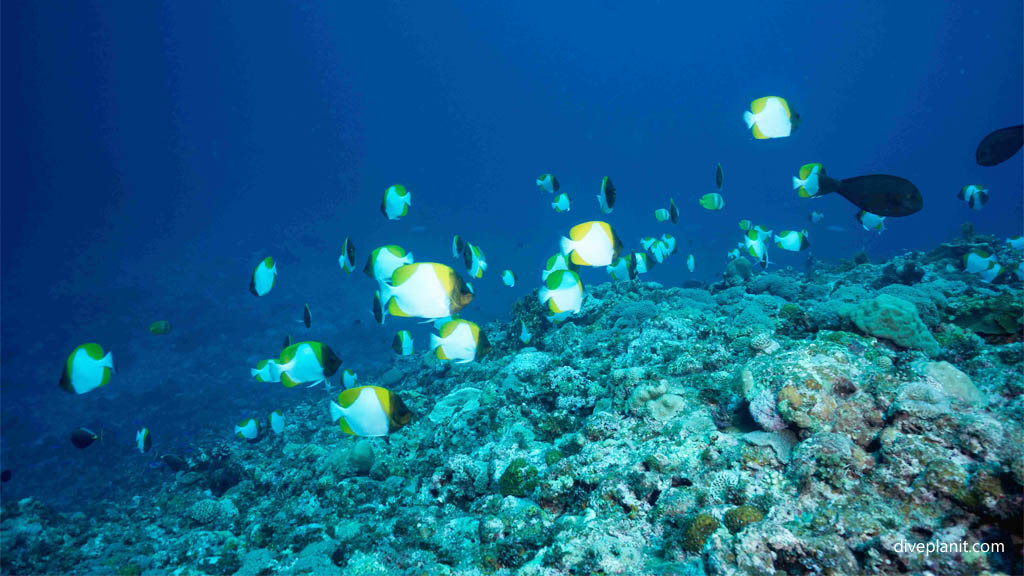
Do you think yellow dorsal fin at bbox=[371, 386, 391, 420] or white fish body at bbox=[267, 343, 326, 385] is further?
white fish body at bbox=[267, 343, 326, 385]

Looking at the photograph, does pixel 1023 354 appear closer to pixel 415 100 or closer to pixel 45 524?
pixel 45 524

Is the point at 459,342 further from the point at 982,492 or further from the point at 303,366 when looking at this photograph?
the point at 982,492

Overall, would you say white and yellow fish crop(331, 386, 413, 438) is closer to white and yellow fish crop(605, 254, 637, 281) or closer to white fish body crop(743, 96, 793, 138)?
white fish body crop(743, 96, 793, 138)

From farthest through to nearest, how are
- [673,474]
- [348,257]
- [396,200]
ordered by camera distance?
[396,200], [348,257], [673,474]

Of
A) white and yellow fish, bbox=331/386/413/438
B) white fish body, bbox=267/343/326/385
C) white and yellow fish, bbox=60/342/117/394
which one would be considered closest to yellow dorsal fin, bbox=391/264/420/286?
white and yellow fish, bbox=331/386/413/438

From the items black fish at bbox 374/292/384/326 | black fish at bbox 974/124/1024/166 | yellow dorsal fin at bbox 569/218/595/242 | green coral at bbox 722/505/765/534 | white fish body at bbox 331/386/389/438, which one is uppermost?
black fish at bbox 974/124/1024/166

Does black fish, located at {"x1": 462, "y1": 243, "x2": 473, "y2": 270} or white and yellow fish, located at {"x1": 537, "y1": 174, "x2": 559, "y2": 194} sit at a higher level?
white and yellow fish, located at {"x1": 537, "y1": 174, "x2": 559, "y2": 194}

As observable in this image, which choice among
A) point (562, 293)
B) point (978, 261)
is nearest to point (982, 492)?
point (562, 293)

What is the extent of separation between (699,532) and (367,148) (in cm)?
13177

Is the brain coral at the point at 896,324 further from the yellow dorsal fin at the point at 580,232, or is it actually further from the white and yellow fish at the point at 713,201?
the white and yellow fish at the point at 713,201

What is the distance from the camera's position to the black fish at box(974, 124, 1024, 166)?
153 inches

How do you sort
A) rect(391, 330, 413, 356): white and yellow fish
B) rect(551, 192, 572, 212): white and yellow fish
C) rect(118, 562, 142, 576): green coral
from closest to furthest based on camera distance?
rect(118, 562, 142, 576): green coral
rect(391, 330, 413, 356): white and yellow fish
rect(551, 192, 572, 212): white and yellow fish

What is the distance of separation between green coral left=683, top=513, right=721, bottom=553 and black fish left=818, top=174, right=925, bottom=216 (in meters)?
2.60

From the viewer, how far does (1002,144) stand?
13.2 feet
